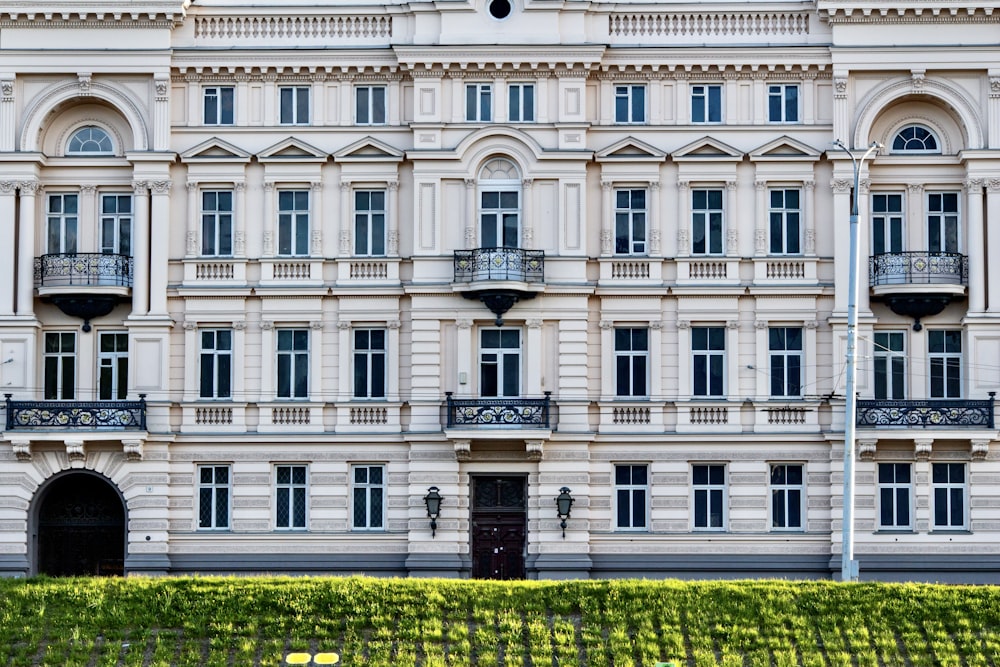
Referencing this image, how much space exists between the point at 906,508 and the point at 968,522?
5.75 feet

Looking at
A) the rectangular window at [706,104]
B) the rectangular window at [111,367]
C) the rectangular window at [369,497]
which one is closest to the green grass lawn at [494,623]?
the rectangular window at [369,497]

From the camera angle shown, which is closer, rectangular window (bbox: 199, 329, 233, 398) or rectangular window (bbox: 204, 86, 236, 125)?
rectangular window (bbox: 199, 329, 233, 398)

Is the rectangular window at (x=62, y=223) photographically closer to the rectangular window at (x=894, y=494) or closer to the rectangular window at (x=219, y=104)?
the rectangular window at (x=219, y=104)

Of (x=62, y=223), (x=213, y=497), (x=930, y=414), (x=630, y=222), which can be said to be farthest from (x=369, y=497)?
(x=930, y=414)

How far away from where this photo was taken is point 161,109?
2192 inches

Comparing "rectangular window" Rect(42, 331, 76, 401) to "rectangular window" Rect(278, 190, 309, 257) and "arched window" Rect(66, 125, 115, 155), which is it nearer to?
"arched window" Rect(66, 125, 115, 155)

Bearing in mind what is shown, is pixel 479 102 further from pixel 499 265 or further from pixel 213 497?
pixel 213 497

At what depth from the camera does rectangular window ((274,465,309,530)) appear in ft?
182

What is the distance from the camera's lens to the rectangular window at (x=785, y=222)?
55.8 meters

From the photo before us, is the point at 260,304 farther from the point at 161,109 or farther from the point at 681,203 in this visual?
the point at 681,203

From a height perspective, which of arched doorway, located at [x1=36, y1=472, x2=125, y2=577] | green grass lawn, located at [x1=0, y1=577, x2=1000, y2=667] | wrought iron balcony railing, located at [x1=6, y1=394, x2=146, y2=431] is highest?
wrought iron balcony railing, located at [x1=6, y1=394, x2=146, y2=431]

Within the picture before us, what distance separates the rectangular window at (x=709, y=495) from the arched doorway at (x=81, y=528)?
1659 cm

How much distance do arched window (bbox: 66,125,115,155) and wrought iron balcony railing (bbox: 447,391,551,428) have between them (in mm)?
12700

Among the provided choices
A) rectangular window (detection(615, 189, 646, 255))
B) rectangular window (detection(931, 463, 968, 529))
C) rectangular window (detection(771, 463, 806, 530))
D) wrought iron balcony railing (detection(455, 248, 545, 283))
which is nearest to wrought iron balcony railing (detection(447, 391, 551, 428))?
wrought iron balcony railing (detection(455, 248, 545, 283))
